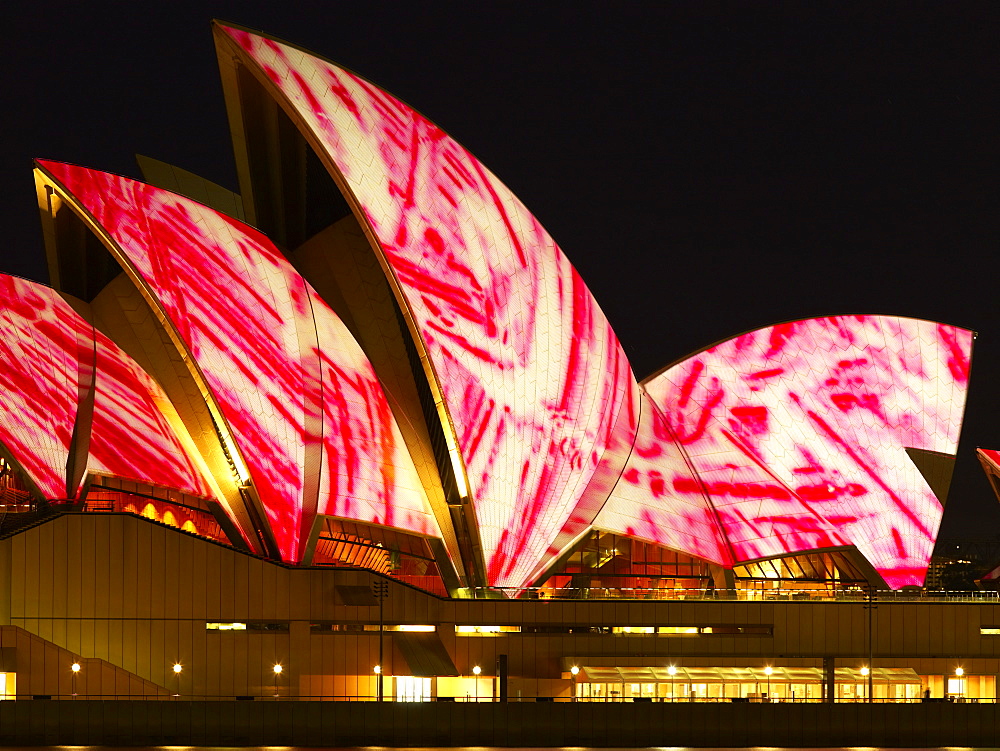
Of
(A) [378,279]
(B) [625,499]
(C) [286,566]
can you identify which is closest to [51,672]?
(C) [286,566]

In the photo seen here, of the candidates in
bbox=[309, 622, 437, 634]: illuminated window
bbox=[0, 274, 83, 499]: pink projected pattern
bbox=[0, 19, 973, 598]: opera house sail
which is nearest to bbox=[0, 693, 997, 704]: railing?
bbox=[309, 622, 437, 634]: illuminated window

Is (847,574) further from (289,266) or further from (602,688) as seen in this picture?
(289,266)

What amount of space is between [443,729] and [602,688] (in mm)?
11436

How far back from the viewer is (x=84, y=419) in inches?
1876

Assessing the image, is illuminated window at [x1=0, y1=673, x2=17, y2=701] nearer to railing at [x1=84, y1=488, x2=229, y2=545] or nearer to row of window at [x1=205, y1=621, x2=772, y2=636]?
row of window at [x1=205, y1=621, x2=772, y2=636]

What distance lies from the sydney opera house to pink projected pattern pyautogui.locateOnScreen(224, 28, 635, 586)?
0.36ft

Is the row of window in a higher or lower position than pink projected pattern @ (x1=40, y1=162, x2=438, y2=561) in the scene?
lower

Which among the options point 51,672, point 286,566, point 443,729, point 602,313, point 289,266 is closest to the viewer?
point 443,729

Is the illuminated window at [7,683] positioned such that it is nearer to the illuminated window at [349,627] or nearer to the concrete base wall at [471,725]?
the concrete base wall at [471,725]

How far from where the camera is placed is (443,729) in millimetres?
36344

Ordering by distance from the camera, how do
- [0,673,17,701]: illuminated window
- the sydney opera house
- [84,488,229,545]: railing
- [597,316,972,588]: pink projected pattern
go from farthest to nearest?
[597,316,972,588]: pink projected pattern < [84,488,229,545]: railing < the sydney opera house < [0,673,17,701]: illuminated window

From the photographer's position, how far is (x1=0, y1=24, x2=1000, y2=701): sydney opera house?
144 feet

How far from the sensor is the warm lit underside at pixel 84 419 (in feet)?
155

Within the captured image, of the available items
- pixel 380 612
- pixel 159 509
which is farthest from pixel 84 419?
pixel 380 612
